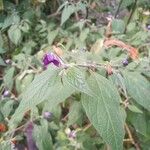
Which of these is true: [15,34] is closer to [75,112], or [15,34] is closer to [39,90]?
[75,112]

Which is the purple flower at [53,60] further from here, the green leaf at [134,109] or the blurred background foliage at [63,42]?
the green leaf at [134,109]

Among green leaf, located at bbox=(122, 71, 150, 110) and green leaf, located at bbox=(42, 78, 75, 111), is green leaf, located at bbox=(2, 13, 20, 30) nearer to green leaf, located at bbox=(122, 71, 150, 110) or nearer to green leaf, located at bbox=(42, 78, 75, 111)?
green leaf, located at bbox=(122, 71, 150, 110)

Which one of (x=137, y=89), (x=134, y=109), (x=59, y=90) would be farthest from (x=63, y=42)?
(x=59, y=90)

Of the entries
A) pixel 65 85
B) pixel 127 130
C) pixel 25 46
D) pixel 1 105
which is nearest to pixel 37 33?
pixel 25 46

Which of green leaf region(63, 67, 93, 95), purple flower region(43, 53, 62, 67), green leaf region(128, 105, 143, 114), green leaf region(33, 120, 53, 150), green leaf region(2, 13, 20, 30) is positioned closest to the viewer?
green leaf region(63, 67, 93, 95)

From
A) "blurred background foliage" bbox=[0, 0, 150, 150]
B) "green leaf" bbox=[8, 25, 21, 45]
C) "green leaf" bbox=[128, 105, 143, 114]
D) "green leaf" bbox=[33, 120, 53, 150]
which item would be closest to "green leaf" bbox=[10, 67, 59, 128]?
"blurred background foliage" bbox=[0, 0, 150, 150]

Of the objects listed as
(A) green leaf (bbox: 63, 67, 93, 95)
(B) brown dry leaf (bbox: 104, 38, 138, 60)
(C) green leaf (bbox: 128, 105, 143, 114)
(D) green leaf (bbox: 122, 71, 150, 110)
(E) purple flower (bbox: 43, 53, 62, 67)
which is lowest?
(C) green leaf (bbox: 128, 105, 143, 114)

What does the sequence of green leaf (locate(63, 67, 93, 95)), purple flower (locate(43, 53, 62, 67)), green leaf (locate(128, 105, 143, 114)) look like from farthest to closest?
green leaf (locate(128, 105, 143, 114)), purple flower (locate(43, 53, 62, 67)), green leaf (locate(63, 67, 93, 95))
